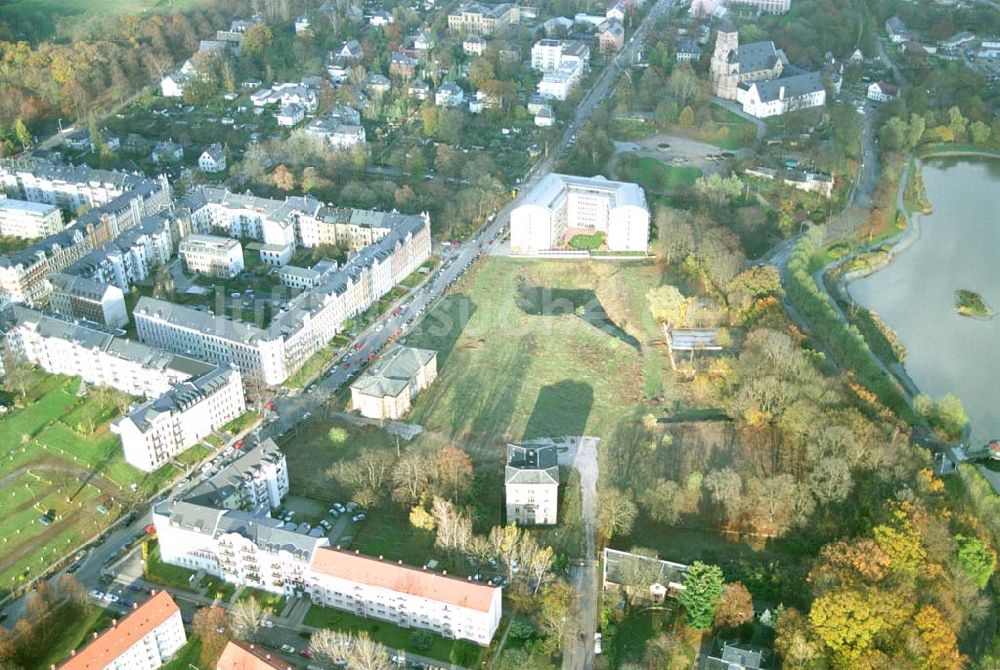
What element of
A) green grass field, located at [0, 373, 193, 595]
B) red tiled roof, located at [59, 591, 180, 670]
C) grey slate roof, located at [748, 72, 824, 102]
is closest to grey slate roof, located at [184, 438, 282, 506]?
green grass field, located at [0, 373, 193, 595]

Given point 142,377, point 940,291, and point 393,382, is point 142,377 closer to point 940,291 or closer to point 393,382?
point 393,382

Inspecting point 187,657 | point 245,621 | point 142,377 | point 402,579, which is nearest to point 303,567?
point 245,621

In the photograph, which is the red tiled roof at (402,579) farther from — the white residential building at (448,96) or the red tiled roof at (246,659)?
the white residential building at (448,96)

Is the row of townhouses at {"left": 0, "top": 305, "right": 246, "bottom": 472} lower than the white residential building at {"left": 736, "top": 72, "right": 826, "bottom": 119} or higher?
lower

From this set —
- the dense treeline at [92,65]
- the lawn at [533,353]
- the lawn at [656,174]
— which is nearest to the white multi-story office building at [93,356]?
the lawn at [533,353]

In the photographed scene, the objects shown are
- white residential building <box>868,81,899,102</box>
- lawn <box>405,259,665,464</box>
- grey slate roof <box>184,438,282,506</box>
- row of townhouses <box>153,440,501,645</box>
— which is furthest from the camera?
white residential building <box>868,81,899,102</box>

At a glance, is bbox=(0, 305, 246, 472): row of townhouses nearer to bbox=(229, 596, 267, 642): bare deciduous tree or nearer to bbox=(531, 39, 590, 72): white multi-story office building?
bbox=(229, 596, 267, 642): bare deciduous tree
